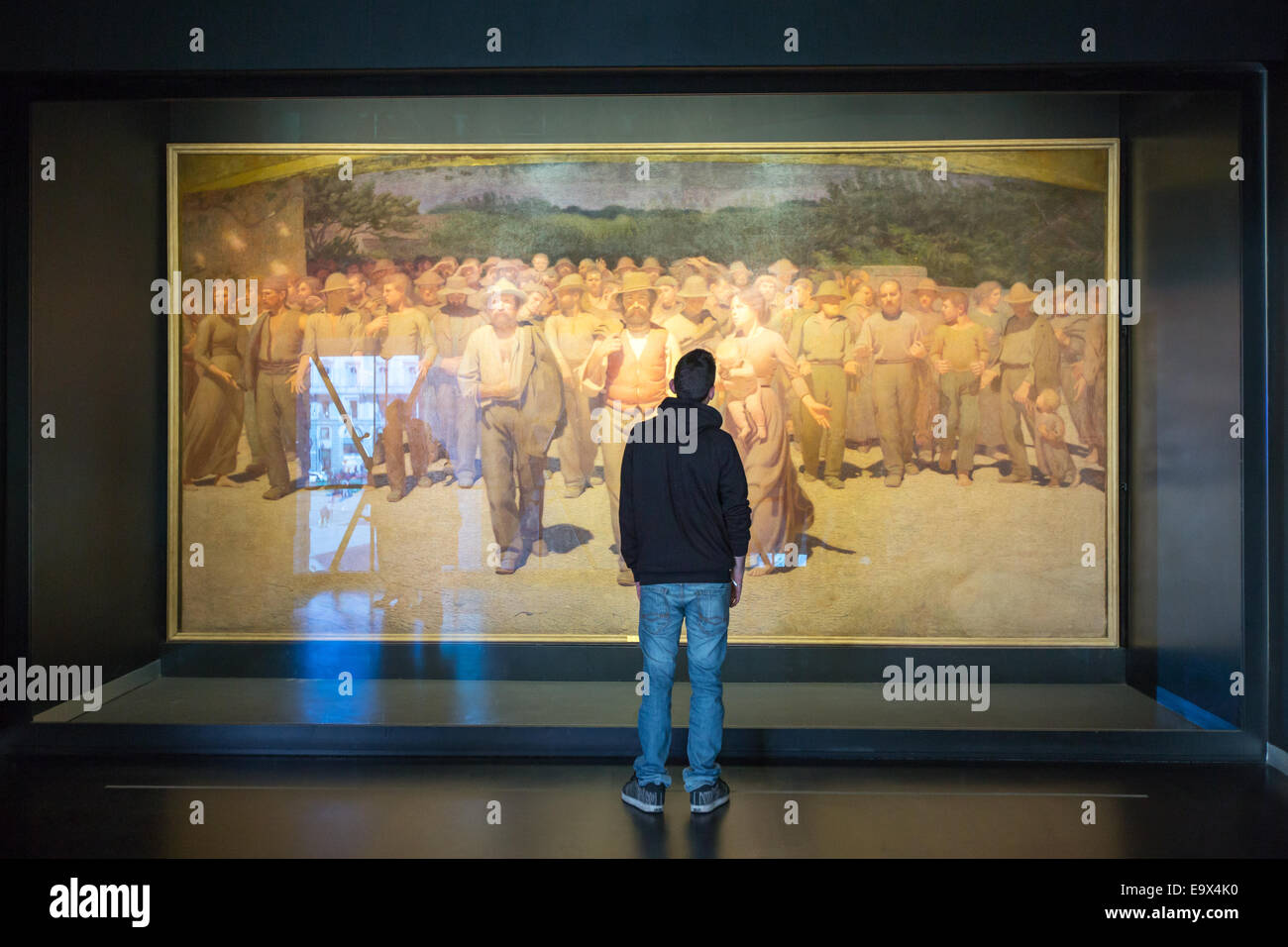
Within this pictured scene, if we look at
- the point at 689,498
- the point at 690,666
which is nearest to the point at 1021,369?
the point at 689,498

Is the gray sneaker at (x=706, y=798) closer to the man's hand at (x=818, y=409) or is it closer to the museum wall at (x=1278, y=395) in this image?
the man's hand at (x=818, y=409)

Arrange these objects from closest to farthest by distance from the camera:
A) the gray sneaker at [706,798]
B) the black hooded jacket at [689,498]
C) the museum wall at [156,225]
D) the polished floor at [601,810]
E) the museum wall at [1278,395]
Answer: the polished floor at [601,810] < the black hooded jacket at [689,498] < the gray sneaker at [706,798] < the museum wall at [1278,395] < the museum wall at [156,225]

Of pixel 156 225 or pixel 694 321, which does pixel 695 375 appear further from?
pixel 156 225

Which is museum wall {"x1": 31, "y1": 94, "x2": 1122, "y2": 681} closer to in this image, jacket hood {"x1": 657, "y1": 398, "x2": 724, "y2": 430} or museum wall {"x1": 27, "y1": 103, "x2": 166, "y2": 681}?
museum wall {"x1": 27, "y1": 103, "x2": 166, "y2": 681}

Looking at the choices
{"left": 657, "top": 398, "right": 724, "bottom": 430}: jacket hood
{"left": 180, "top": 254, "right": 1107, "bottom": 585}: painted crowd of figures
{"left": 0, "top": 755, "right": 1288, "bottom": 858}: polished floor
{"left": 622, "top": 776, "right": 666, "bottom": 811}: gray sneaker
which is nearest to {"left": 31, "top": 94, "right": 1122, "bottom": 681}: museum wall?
{"left": 180, "top": 254, "right": 1107, "bottom": 585}: painted crowd of figures

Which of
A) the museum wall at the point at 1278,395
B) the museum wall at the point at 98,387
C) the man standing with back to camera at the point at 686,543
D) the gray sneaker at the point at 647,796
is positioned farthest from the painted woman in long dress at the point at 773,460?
the museum wall at the point at 98,387

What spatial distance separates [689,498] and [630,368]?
2586 millimetres

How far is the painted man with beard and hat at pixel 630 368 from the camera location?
6836 mm

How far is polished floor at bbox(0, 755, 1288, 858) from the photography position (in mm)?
4184

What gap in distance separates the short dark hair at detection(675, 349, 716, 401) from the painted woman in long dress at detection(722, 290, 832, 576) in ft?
7.91

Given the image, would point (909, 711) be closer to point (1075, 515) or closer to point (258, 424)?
point (1075, 515)

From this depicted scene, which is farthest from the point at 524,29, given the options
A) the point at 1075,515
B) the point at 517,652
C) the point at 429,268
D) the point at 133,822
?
the point at 1075,515

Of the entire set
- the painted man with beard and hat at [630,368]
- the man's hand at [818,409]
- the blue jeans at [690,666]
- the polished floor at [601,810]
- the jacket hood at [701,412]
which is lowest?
the polished floor at [601,810]
